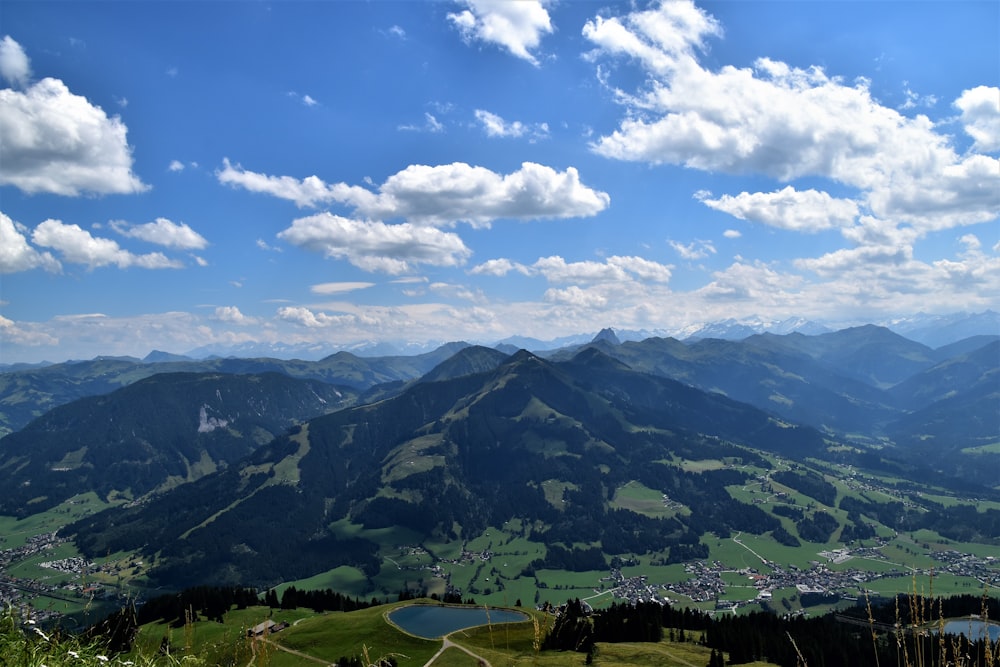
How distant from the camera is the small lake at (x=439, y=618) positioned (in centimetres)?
10188

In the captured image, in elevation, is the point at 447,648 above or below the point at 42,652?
below

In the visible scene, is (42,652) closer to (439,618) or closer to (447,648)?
(447,648)

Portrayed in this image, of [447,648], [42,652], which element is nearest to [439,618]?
[447,648]

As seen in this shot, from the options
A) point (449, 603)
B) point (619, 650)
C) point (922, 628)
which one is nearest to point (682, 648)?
point (619, 650)

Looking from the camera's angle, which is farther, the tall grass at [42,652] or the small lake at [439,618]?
the small lake at [439,618]

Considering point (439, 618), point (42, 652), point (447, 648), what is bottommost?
point (439, 618)

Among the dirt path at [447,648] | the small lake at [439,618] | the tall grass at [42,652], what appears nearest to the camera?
the tall grass at [42,652]

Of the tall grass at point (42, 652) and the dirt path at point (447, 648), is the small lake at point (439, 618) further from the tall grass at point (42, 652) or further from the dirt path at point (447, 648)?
the tall grass at point (42, 652)

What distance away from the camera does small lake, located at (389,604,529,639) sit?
102 metres

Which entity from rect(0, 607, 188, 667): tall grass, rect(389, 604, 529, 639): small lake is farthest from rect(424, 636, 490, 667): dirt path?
rect(0, 607, 188, 667): tall grass

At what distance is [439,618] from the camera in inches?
4387

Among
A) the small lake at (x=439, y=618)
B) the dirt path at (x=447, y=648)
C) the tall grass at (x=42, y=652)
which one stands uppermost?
the tall grass at (x=42, y=652)

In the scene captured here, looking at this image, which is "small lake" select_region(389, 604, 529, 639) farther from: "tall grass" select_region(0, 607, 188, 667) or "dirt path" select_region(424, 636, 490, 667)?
"tall grass" select_region(0, 607, 188, 667)

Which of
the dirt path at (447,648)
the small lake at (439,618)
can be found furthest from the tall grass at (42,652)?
the small lake at (439,618)
